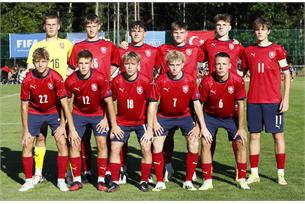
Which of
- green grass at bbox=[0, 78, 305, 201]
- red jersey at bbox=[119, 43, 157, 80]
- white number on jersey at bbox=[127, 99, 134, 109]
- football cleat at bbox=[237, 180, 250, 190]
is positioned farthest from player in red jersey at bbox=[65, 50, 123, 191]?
football cleat at bbox=[237, 180, 250, 190]

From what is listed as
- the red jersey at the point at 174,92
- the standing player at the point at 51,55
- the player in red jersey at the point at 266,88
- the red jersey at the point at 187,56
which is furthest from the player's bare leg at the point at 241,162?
the standing player at the point at 51,55

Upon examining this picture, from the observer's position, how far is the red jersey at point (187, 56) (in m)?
8.38

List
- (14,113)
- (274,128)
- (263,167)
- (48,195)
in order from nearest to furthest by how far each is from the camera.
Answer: (48,195), (274,128), (263,167), (14,113)

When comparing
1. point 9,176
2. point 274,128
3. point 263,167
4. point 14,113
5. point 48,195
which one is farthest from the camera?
point 14,113

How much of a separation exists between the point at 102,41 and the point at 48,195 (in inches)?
92.9

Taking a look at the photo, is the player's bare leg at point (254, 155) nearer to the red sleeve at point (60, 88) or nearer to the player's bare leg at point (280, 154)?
the player's bare leg at point (280, 154)

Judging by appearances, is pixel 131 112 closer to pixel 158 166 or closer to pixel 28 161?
pixel 158 166

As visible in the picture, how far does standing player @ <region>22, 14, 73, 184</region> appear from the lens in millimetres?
8398

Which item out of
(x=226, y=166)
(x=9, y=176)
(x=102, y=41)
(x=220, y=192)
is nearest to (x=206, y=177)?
(x=220, y=192)

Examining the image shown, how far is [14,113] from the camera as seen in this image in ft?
60.4

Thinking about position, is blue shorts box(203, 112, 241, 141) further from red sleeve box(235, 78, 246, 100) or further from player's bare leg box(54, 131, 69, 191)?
player's bare leg box(54, 131, 69, 191)

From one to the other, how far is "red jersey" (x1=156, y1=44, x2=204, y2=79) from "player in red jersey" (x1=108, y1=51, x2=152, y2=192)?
2.38 feet

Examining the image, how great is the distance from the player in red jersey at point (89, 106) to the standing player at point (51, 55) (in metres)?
0.74

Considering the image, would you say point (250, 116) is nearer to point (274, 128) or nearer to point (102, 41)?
point (274, 128)
